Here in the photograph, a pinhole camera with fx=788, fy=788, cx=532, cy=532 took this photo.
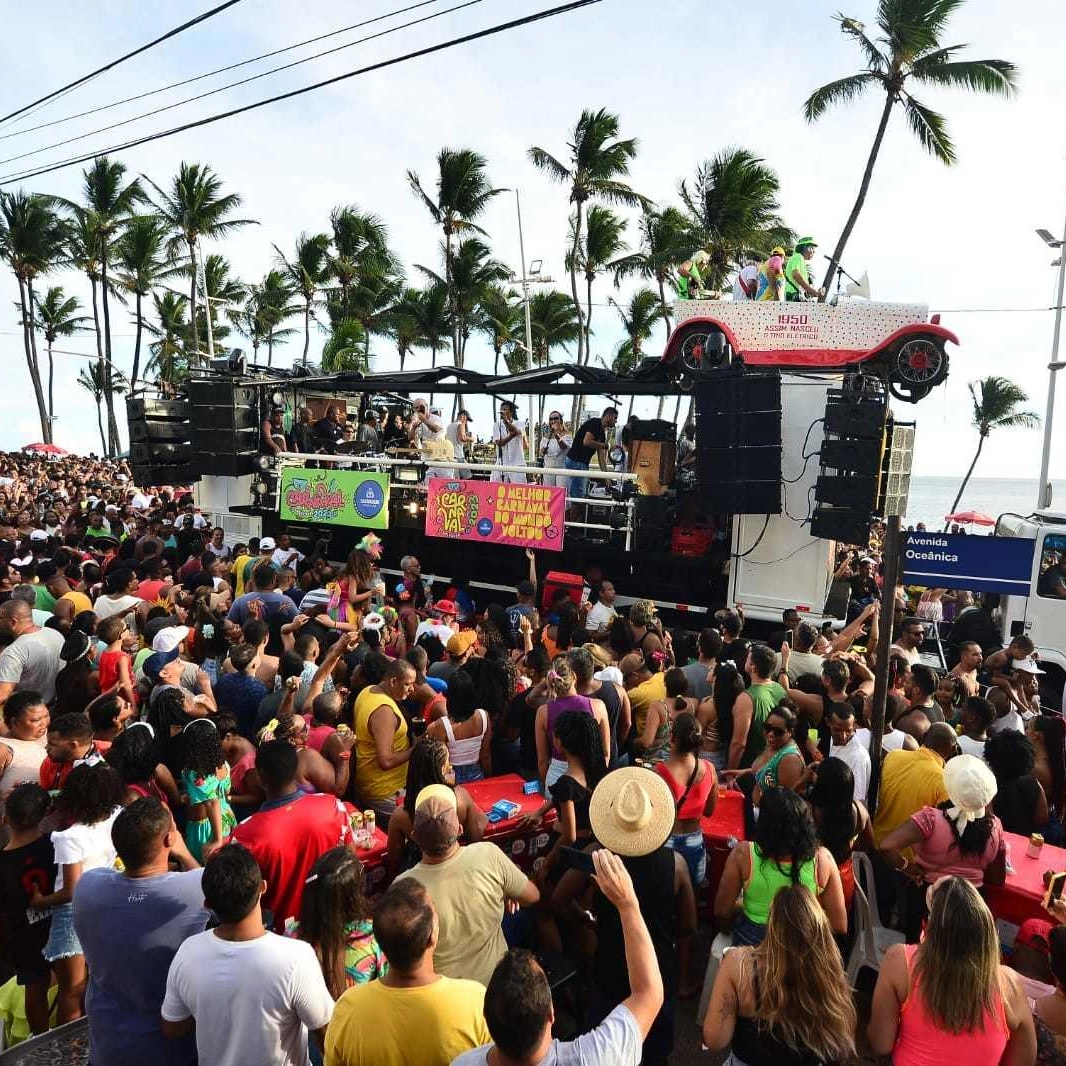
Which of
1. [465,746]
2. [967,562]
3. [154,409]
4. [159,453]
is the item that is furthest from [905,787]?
[154,409]

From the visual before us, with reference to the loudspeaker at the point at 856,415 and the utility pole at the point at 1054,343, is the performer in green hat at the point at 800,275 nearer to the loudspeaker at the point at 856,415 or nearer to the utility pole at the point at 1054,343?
the loudspeaker at the point at 856,415

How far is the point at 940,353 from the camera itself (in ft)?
28.7

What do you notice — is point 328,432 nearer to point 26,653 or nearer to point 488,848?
point 26,653

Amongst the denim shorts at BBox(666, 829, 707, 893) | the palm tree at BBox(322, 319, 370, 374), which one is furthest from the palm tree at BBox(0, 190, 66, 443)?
the denim shorts at BBox(666, 829, 707, 893)

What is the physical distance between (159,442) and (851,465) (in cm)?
1117

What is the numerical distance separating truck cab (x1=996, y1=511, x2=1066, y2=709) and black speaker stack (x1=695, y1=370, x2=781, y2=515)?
3.22m

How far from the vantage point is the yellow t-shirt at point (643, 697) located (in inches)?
225

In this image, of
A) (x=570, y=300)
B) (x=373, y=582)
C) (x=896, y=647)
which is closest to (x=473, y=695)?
(x=373, y=582)

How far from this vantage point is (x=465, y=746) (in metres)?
4.87

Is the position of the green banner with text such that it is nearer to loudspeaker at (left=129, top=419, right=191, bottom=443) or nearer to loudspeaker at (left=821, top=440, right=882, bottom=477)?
loudspeaker at (left=129, top=419, right=191, bottom=443)

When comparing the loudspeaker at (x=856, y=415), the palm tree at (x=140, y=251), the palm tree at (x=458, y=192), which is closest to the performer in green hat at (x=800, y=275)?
the loudspeaker at (x=856, y=415)

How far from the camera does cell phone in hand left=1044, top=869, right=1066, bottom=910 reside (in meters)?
3.38

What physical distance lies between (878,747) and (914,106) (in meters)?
20.4

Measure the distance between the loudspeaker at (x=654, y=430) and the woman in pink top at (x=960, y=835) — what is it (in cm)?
672
